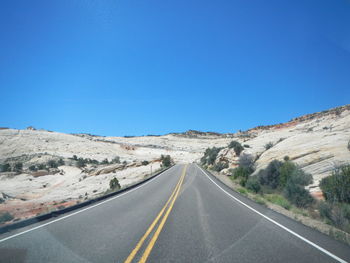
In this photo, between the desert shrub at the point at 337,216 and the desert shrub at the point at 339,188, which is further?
the desert shrub at the point at 339,188

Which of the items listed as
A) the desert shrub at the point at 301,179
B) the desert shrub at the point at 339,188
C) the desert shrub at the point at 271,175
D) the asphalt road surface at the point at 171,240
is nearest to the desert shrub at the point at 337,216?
the asphalt road surface at the point at 171,240

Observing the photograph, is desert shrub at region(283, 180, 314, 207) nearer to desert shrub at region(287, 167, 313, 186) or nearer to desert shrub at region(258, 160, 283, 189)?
desert shrub at region(287, 167, 313, 186)

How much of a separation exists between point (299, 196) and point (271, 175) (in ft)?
24.4

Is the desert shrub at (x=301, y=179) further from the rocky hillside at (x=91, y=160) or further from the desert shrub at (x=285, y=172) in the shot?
the desert shrub at (x=285, y=172)

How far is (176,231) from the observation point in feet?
22.5

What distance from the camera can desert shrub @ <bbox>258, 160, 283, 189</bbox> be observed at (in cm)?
1892

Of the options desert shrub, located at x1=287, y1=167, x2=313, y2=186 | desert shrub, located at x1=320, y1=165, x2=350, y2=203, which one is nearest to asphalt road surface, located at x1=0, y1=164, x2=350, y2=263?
desert shrub, located at x1=320, y1=165, x2=350, y2=203

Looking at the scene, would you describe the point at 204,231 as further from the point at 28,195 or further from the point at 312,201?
the point at 28,195

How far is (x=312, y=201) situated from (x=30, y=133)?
362ft

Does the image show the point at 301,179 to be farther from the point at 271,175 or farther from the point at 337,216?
the point at 337,216

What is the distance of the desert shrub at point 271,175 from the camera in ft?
62.1

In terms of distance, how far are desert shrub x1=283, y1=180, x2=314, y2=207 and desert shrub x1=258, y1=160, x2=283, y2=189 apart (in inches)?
214

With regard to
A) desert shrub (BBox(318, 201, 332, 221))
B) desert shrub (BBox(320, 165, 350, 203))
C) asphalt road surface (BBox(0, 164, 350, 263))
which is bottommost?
asphalt road surface (BBox(0, 164, 350, 263))

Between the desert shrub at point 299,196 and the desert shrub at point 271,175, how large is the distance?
5.43 m
